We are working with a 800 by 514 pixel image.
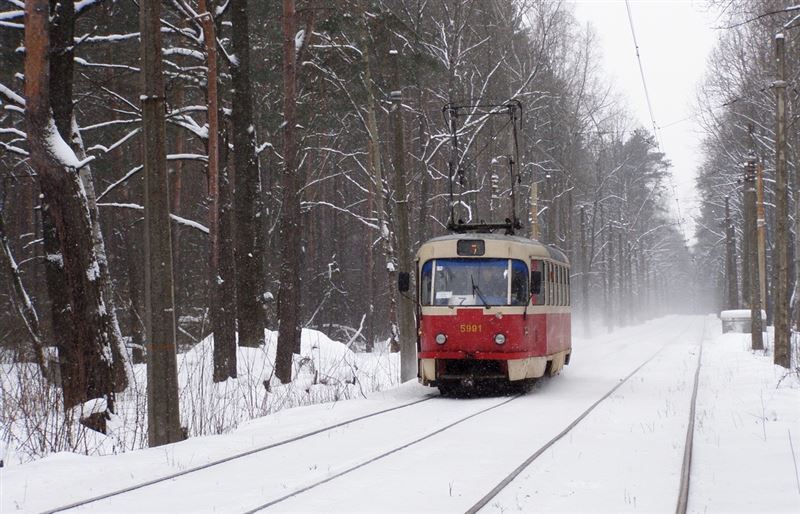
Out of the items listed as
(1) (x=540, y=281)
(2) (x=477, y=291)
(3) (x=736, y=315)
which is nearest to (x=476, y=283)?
(2) (x=477, y=291)

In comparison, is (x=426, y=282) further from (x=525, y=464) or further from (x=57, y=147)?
(x=525, y=464)

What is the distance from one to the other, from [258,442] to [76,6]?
28.7ft

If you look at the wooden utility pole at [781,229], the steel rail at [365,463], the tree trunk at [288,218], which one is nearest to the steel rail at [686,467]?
the steel rail at [365,463]

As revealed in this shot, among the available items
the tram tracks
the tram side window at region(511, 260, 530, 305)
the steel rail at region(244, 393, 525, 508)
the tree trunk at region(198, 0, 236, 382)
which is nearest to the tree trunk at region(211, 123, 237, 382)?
the tree trunk at region(198, 0, 236, 382)

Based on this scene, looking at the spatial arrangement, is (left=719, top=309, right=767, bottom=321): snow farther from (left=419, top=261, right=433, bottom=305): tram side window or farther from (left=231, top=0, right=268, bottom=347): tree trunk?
(left=419, top=261, right=433, bottom=305): tram side window

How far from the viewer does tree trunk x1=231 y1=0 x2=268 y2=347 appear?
68.7ft

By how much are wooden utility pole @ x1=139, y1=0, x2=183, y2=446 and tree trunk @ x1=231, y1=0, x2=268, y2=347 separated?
1017cm

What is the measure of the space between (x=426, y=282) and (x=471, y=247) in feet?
3.35

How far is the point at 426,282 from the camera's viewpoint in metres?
16.6

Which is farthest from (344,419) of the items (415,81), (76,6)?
(415,81)

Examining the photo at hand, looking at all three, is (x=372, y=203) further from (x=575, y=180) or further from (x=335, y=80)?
(x=575, y=180)

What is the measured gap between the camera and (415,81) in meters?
26.3

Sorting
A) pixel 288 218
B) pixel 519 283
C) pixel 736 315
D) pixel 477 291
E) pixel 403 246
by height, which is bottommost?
pixel 736 315

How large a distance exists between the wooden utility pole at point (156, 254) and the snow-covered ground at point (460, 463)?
25.8 inches
